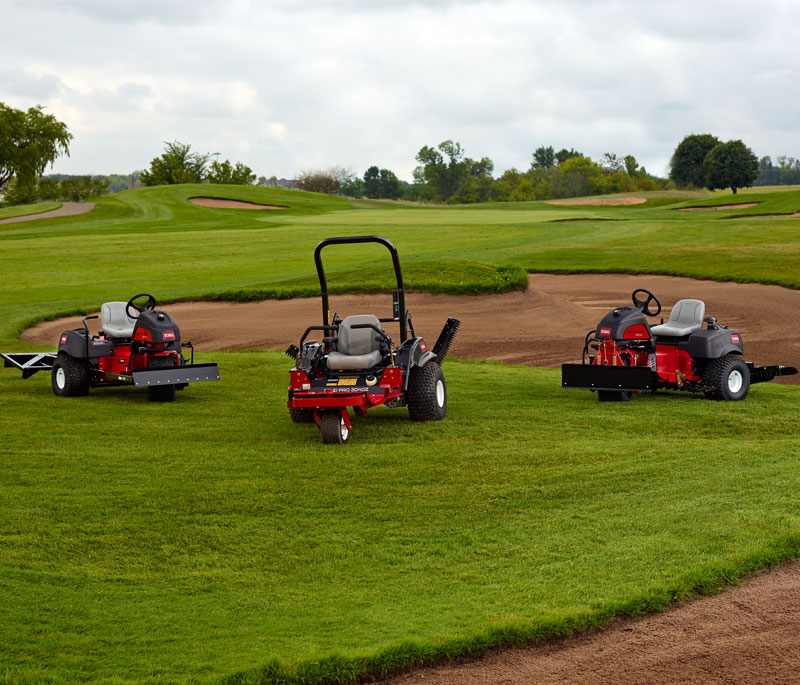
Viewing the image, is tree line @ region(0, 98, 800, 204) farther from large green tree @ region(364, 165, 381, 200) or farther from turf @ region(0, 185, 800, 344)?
turf @ region(0, 185, 800, 344)

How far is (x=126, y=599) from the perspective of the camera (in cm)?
536

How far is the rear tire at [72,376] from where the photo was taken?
42.0ft

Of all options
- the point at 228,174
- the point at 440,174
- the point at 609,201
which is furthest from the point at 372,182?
the point at 609,201

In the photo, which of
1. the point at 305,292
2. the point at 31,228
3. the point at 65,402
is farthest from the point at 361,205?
the point at 65,402

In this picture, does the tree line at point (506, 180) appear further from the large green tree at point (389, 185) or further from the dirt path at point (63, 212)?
the dirt path at point (63, 212)

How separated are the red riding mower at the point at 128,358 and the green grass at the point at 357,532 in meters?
1.45

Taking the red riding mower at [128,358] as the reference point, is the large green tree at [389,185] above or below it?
above

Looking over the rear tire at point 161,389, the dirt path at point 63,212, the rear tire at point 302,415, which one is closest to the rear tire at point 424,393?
the rear tire at point 302,415

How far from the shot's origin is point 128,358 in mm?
13008

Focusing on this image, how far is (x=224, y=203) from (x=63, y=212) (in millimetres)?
13250

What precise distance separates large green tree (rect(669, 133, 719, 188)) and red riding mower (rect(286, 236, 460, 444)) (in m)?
95.8

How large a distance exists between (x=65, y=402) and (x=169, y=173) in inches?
3844

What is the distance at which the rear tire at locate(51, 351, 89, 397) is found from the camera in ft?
42.0

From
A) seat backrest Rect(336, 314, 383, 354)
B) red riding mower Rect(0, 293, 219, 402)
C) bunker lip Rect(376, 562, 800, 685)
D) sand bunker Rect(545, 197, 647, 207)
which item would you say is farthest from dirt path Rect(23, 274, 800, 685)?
sand bunker Rect(545, 197, 647, 207)
